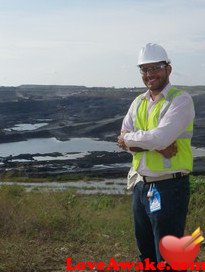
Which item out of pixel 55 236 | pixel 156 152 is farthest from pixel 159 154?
pixel 55 236

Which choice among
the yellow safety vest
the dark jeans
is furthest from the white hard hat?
the dark jeans

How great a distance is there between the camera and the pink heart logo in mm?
2484

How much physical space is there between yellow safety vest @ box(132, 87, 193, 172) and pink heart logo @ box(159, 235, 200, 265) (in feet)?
2.19

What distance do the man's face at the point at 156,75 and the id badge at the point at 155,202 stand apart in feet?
2.42

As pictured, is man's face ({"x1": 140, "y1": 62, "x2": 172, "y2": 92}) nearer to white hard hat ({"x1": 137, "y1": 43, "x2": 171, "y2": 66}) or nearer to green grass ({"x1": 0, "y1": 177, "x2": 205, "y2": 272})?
white hard hat ({"x1": 137, "y1": 43, "x2": 171, "y2": 66})

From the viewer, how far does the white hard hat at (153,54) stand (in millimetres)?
3299

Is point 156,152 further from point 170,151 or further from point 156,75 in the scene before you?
point 156,75

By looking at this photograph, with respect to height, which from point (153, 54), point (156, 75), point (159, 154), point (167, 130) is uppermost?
point (153, 54)

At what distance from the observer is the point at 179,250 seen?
2.52m

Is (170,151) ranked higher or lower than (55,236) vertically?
higher

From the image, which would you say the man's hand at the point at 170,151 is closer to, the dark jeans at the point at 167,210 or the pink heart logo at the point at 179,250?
the dark jeans at the point at 167,210

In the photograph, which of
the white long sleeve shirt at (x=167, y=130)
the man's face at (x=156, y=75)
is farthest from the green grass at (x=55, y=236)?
the man's face at (x=156, y=75)

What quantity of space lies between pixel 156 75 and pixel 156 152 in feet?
1.79

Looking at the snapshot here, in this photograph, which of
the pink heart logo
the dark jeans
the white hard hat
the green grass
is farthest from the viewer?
the green grass
